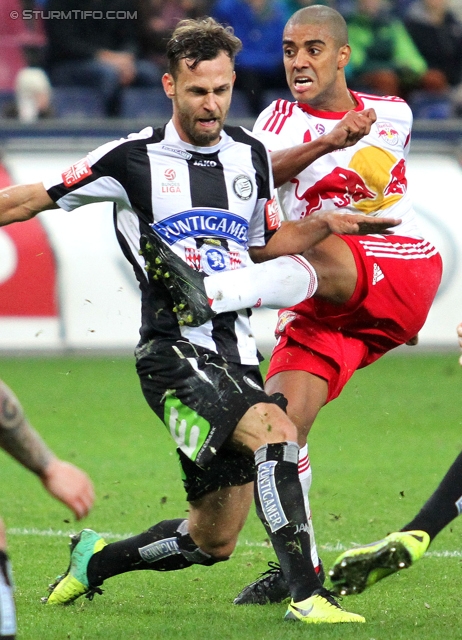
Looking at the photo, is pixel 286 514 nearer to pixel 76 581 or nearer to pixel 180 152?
pixel 76 581

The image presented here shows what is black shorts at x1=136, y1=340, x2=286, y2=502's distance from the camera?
4.12 meters

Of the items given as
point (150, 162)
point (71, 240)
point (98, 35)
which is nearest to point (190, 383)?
point (150, 162)

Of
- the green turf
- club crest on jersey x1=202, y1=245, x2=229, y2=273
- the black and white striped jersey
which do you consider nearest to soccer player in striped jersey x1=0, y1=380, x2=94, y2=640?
the green turf

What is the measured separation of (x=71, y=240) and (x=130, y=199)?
6.64m

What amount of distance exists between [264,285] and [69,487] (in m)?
1.50

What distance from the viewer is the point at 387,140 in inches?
203

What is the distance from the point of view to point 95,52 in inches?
526

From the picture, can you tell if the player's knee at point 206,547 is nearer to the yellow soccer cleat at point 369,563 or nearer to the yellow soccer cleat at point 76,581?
the yellow soccer cleat at point 76,581

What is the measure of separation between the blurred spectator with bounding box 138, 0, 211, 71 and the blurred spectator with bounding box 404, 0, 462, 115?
8.81 ft

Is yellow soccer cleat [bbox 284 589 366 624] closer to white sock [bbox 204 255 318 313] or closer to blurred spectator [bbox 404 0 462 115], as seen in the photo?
white sock [bbox 204 255 318 313]

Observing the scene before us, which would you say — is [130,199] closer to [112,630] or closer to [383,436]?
[112,630]

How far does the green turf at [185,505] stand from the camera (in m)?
4.30

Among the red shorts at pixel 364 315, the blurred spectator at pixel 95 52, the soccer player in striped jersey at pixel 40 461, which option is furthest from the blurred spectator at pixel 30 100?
the soccer player in striped jersey at pixel 40 461

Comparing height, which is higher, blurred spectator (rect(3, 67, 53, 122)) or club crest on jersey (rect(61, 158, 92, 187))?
club crest on jersey (rect(61, 158, 92, 187))
